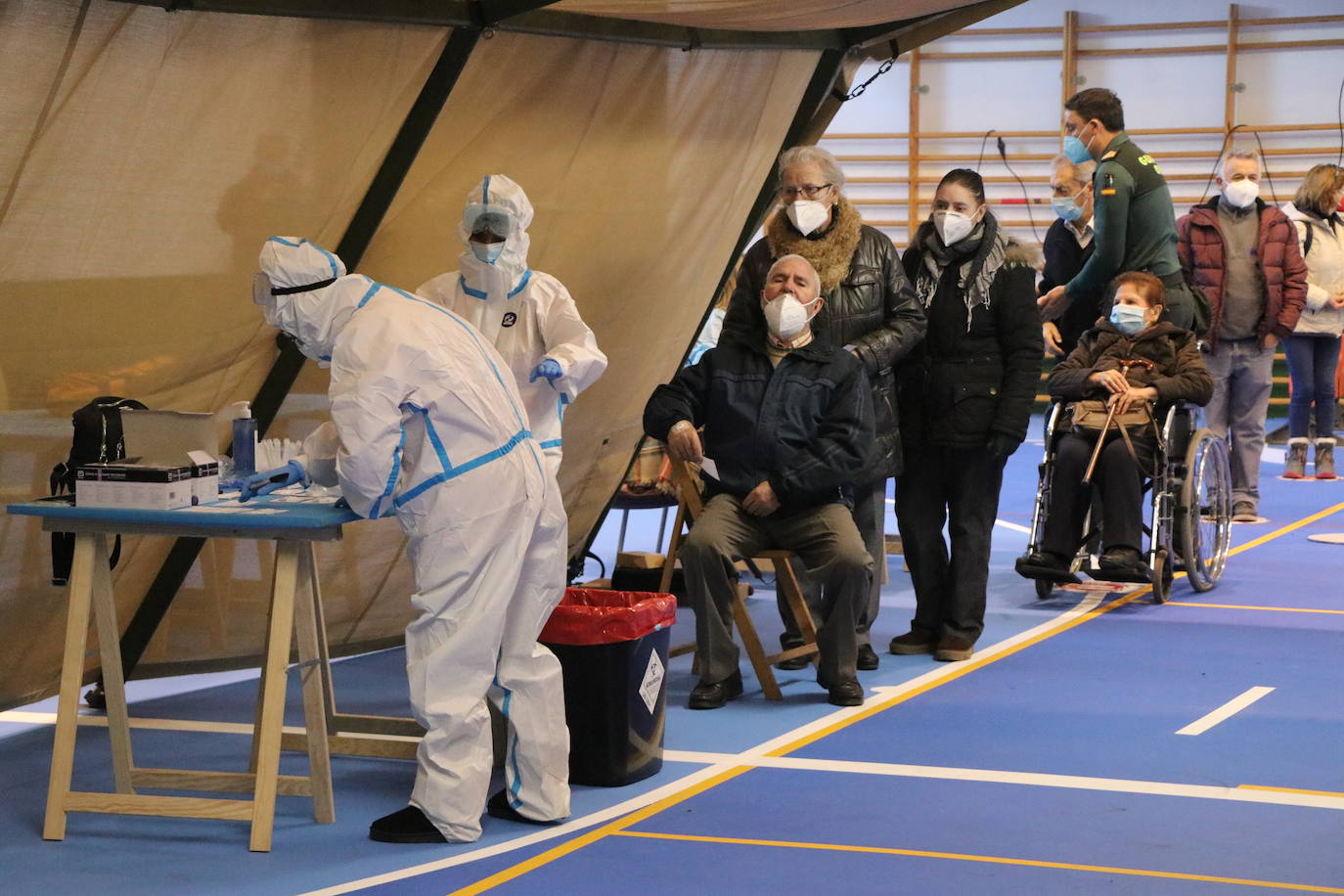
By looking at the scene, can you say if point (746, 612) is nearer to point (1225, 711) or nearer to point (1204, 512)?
point (1225, 711)

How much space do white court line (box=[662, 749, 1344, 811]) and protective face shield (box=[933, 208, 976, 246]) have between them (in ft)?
5.52

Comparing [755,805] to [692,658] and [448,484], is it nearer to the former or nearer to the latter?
[448,484]

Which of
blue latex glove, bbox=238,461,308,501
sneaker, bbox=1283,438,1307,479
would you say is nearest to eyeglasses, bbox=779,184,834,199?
blue latex glove, bbox=238,461,308,501

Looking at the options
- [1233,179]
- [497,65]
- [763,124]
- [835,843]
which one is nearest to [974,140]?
[1233,179]

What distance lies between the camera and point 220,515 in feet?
9.56

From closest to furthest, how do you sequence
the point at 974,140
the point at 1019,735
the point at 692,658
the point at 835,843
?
the point at 835,843 → the point at 1019,735 → the point at 692,658 → the point at 974,140

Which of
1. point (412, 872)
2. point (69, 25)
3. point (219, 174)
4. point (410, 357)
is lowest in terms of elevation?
point (412, 872)

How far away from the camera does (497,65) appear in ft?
12.6

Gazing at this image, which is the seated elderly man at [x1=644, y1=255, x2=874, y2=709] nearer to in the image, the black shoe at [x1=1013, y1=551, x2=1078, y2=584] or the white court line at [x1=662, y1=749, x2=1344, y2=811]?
the white court line at [x1=662, y1=749, x2=1344, y2=811]

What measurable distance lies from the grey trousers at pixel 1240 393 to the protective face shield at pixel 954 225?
2957mm

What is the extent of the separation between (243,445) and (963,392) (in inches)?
81.9

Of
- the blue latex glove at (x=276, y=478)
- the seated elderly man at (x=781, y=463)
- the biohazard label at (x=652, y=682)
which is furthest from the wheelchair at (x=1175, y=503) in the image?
the blue latex glove at (x=276, y=478)

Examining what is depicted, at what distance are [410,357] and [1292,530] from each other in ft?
17.5

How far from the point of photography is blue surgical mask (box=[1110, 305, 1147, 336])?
5367 millimetres
